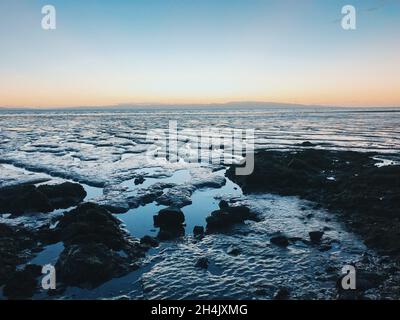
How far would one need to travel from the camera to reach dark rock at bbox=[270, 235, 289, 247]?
44.6 ft

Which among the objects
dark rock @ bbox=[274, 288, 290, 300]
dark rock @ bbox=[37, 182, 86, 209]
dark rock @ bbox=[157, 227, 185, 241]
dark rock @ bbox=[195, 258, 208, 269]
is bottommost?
dark rock @ bbox=[274, 288, 290, 300]

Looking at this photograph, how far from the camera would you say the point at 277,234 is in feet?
48.2

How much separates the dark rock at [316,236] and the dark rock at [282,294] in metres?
4.27

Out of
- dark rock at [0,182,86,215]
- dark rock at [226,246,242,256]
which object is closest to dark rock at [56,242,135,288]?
dark rock at [226,246,242,256]

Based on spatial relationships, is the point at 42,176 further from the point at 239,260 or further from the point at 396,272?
the point at 396,272

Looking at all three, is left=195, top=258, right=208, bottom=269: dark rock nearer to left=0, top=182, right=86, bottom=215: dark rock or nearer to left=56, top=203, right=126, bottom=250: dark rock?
left=56, top=203, right=126, bottom=250: dark rock

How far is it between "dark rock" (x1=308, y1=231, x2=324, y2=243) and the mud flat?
1690mm

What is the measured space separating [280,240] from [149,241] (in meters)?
5.15

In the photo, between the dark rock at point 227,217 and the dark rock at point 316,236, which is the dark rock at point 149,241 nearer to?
the dark rock at point 227,217

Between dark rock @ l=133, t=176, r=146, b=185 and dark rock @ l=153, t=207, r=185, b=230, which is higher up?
dark rock @ l=133, t=176, r=146, b=185

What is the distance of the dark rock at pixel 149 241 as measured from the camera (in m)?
13.6
